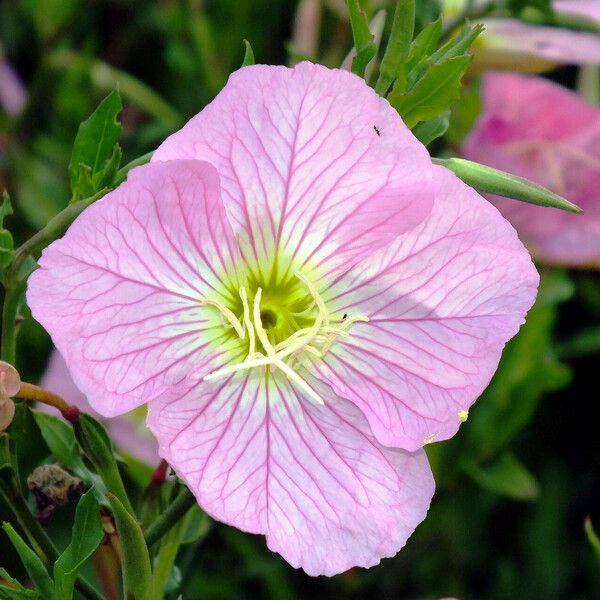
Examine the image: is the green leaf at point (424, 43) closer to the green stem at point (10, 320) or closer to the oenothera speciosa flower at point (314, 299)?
the oenothera speciosa flower at point (314, 299)

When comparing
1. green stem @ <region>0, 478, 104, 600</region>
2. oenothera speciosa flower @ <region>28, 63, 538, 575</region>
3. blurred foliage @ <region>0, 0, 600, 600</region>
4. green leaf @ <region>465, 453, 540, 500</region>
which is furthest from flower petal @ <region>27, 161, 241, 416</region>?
A: green leaf @ <region>465, 453, 540, 500</region>

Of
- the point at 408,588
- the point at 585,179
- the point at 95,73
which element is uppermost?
the point at 95,73

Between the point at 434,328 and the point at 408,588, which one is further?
the point at 408,588

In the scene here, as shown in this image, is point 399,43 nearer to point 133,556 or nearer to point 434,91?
point 434,91

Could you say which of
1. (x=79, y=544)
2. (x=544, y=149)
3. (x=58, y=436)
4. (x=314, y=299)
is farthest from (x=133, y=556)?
(x=544, y=149)

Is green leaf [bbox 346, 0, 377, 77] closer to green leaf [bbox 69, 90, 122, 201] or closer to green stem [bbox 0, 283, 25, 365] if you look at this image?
green leaf [bbox 69, 90, 122, 201]

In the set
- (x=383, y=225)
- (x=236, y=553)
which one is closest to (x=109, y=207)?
(x=383, y=225)

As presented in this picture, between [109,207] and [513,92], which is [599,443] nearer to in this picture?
[513,92]
